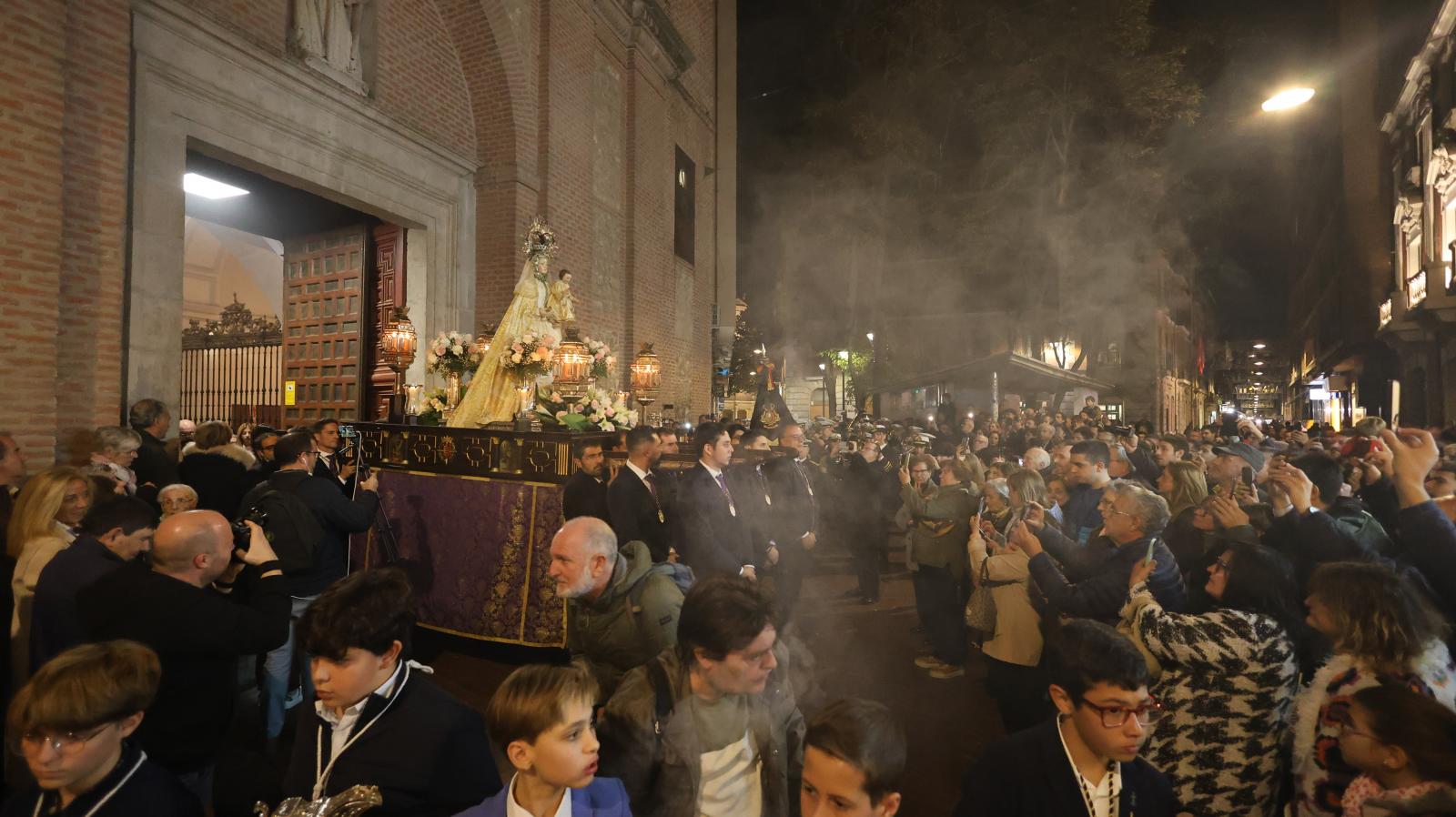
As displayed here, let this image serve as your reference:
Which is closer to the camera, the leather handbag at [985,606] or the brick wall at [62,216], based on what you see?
the leather handbag at [985,606]

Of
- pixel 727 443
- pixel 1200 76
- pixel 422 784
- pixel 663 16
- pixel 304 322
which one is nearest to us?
pixel 422 784

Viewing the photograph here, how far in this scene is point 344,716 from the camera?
1814 mm

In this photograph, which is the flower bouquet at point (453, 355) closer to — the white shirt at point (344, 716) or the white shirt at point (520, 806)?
the white shirt at point (344, 716)

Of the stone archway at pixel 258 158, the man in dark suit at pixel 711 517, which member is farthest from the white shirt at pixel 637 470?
the stone archway at pixel 258 158

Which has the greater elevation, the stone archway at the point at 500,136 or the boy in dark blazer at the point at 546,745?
the stone archway at the point at 500,136

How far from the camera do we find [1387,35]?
1986 centimetres

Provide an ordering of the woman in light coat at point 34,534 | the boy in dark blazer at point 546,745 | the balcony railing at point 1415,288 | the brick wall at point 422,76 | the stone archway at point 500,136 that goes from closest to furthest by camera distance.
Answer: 1. the boy in dark blazer at point 546,745
2. the woman in light coat at point 34,534
3. the brick wall at point 422,76
4. the stone archway at point 500,136
5. the balcony railing at point 1415,288

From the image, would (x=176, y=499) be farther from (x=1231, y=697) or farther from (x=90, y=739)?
(x=1231, y=697)

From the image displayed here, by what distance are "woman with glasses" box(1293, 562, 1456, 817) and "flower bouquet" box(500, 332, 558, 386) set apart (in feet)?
18.6

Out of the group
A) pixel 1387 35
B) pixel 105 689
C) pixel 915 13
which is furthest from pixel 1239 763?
pixel 1387 35

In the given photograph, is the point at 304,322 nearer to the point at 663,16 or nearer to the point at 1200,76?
the point at 663,16

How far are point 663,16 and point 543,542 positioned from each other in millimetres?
13404

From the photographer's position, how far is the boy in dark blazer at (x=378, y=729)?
5.66 ft

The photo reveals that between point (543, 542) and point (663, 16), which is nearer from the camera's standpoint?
point (543, 542)
